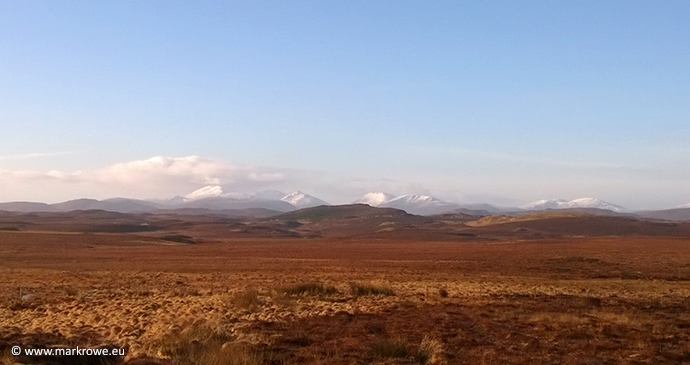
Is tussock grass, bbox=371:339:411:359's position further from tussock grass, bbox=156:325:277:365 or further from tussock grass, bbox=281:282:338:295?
tussock grass, bbox=281:282:338:295

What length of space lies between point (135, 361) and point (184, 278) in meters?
18.8

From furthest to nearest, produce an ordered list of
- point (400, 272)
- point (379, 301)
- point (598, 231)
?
point (598, 231) → point (400, 272) → point (379, 301)

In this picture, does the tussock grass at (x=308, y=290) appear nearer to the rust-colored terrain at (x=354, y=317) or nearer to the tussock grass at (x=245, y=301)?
the rust-colored terrain at (x=354, y=317)

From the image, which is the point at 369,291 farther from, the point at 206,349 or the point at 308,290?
the point at 206,349

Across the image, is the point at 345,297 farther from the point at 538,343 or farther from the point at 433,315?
the point at 538,343

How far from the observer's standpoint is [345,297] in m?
20.1

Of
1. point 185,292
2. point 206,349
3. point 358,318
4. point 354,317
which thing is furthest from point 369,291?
point 206,349

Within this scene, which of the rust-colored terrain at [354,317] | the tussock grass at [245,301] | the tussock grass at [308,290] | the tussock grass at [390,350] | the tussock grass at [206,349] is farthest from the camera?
the tussock grass at [308,290]

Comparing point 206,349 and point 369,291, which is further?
point 369,291

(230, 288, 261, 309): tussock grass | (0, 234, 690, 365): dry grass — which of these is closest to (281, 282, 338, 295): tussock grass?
(0, 234, 690, 365): dry grass

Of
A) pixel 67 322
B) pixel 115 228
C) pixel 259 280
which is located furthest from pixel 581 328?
pixel 115 228

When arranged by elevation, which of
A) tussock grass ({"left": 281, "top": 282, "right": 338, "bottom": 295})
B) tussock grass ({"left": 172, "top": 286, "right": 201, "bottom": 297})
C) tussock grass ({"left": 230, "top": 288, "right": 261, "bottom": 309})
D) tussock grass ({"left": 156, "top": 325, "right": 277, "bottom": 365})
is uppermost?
tussock grass ({"left": 156, "top": 325, "right": 277, "bottom": 365})

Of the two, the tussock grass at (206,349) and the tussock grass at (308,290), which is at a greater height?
the tussock grass at (206,349)

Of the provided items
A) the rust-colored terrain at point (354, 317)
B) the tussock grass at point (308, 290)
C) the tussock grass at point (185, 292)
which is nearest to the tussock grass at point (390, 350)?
the rust-colored terrain at point (354, 317)
